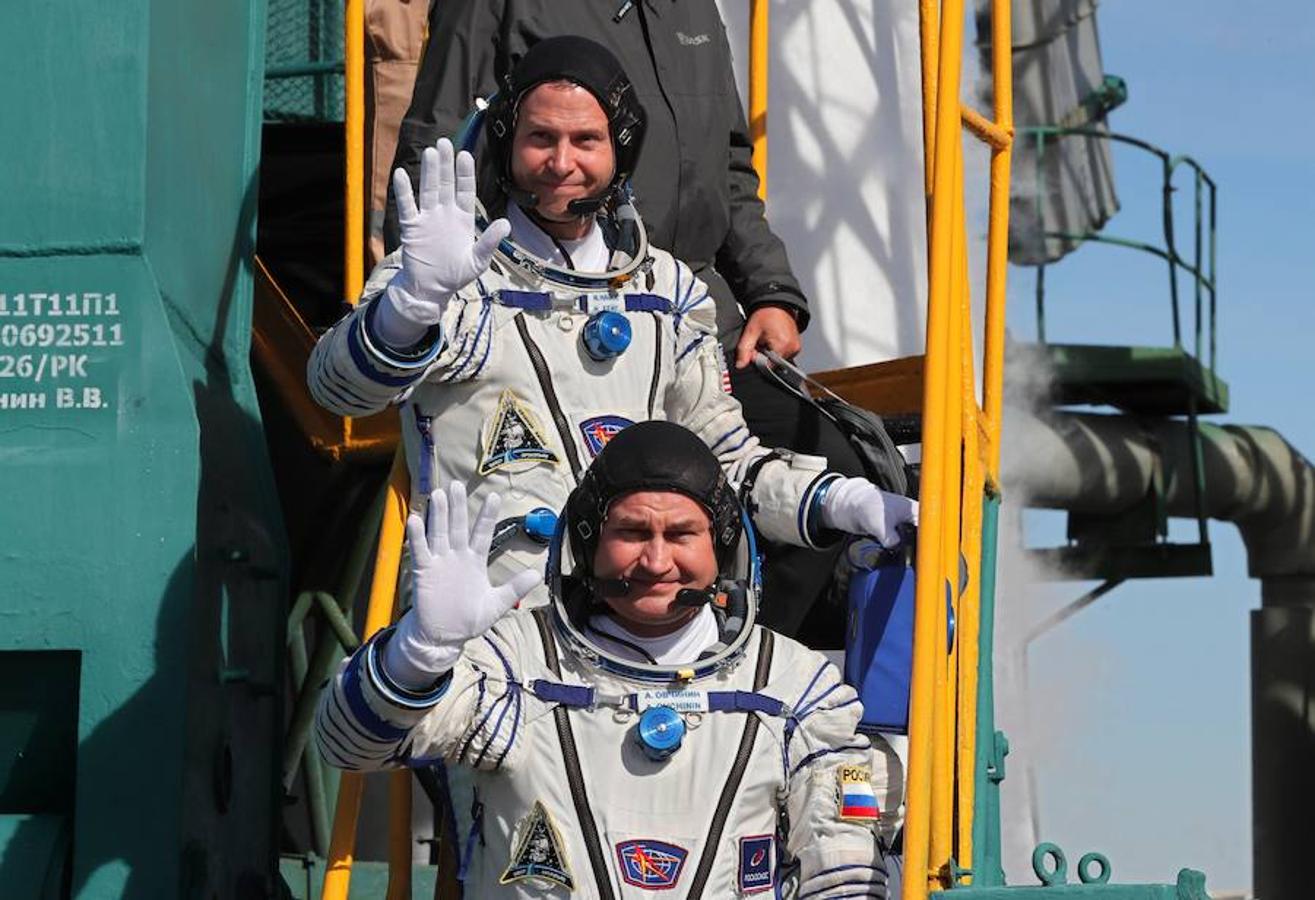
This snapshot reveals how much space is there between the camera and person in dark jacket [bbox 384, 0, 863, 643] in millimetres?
4957

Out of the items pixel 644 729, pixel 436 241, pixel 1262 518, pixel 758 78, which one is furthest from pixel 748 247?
pixel 1262 518

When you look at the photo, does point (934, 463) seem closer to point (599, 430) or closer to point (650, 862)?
point (599, 430)

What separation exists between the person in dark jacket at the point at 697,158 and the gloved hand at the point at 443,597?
1372mm

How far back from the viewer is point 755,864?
12.5 ft

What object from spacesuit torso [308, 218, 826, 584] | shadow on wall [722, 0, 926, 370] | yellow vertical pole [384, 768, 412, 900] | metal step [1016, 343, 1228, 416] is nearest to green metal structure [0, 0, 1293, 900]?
yellow vertical pole [384, 768, 412, 900]

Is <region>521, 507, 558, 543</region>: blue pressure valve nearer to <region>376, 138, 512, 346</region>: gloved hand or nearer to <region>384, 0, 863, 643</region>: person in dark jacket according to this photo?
<region>376, 138, 512, 346</region>: gloved hand

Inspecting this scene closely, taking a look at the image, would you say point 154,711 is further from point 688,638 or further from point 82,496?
point 688,638

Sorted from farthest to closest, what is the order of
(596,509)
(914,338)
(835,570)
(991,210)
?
(914,338) < (991,210) < (835,570) < (596,509)

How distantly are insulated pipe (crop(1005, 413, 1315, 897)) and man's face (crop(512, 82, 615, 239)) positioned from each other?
9.35m

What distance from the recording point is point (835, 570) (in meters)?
4.96

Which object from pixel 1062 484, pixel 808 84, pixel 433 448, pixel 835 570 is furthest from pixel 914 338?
pixel 1062 484

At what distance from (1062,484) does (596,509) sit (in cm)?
1042

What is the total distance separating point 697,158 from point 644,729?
1803mm

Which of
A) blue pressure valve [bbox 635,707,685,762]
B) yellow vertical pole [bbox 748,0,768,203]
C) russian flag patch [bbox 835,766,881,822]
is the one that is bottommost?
russian flag patch [bbox 835,766,881,822]
